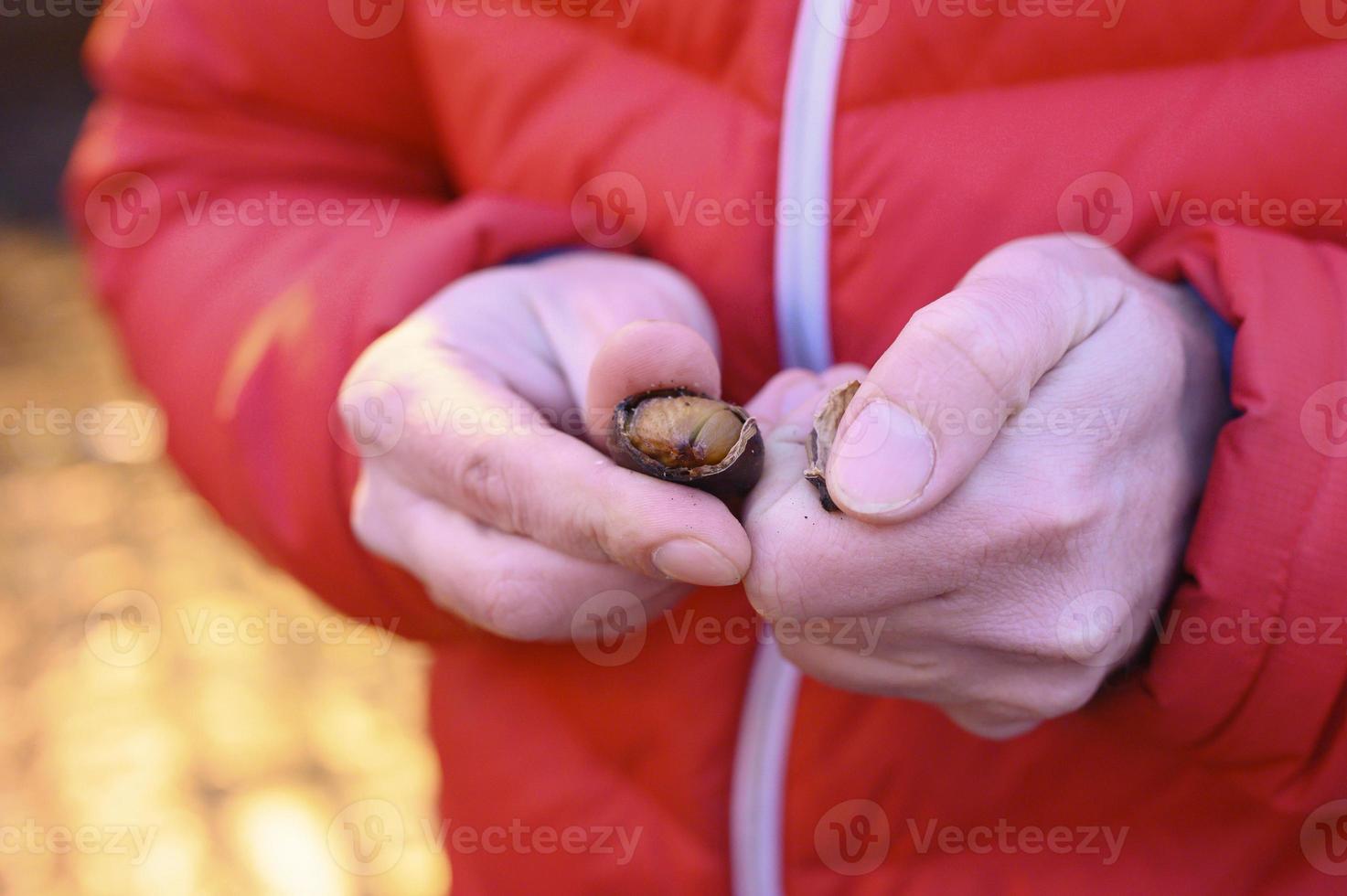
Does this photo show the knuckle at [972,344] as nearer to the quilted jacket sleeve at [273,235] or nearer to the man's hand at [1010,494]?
the man's hand at [1010,494]

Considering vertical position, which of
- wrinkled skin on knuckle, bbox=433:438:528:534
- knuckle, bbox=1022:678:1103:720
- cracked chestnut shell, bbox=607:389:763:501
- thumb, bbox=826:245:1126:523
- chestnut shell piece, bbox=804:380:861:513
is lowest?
knuckle, bbox=1022:678:1103:720

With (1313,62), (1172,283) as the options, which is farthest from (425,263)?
(1313,62)

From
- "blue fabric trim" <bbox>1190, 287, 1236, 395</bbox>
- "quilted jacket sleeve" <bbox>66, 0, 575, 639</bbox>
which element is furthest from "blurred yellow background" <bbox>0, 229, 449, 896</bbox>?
"blue fabric trim" <bbox>1190, 287, 1236, 395</bbox>

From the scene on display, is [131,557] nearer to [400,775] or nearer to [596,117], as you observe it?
[400,775]

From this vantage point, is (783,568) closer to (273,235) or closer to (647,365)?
(647,365)

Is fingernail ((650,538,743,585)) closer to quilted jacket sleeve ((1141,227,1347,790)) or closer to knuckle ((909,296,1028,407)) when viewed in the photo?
knuckle ((909,296,1028,407))

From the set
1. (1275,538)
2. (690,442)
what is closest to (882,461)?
(690,442)

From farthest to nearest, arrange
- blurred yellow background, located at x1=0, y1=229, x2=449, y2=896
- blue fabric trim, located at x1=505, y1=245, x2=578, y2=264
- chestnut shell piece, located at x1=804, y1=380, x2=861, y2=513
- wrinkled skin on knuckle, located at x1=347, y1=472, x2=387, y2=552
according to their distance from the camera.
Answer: blurred yellow background, located at x1=0, y1=229, x2=449, y2=896
blue fabric trim, located at x1=505, y1=245, x2=578, y2=264
wrinkled skin on knuckle, located at x1=347, y1=472, x2=387, y2=552
chestnut shell piece, located at x1=804, y1=380, x2=861, y2=513
